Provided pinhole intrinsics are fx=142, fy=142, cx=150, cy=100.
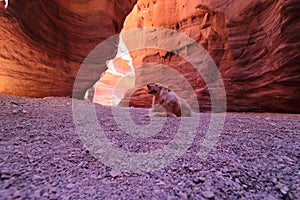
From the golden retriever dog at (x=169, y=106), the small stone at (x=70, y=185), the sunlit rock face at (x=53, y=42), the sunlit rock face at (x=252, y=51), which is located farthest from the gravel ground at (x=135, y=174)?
the sunlit rock face at (x=252, y=51)

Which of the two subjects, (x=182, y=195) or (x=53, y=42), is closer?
(x=182, y=195)

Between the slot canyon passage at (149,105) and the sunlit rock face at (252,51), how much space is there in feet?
0.11

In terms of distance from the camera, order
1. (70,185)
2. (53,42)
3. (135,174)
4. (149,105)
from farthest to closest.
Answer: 1. (149,105)
2. (53,42)
3. (135,174)
4. (70,185)

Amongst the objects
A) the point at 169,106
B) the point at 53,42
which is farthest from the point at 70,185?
the point at 53,42

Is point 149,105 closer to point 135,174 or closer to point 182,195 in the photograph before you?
point 135,174

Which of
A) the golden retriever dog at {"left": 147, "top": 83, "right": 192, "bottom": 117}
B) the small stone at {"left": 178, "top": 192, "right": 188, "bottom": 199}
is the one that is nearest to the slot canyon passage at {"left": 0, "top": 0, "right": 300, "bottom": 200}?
the small stone at {"left": 178, "top": 192, "right": 188, "bottom": 199}

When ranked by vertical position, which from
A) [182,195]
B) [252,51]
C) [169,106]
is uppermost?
[252,51]

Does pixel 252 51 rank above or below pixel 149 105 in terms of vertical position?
above

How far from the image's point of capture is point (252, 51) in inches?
203

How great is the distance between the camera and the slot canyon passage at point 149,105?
2.48ft

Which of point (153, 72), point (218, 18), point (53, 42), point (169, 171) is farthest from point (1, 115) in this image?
point (153, 72)

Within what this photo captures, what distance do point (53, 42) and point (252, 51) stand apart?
6.93m

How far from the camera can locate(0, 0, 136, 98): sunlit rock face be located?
12.7 ft

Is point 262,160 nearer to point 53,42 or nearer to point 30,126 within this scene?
point 30,126
